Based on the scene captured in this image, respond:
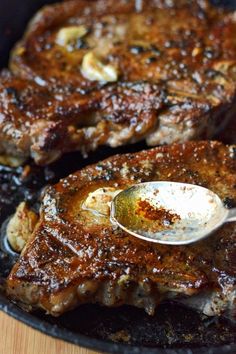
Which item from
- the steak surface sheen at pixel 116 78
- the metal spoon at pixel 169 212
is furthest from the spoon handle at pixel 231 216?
the steak surface sheen at pixel 116 78

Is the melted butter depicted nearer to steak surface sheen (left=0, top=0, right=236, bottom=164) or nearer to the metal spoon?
the metal spoon

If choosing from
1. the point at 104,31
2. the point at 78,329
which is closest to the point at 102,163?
the point at 78,329

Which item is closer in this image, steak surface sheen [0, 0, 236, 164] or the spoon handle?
the spoon handle

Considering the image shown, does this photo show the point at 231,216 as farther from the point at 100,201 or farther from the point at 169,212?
the point at 100,201

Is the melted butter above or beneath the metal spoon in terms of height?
above

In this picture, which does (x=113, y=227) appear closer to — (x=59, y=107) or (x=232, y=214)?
(x=232, y=214)

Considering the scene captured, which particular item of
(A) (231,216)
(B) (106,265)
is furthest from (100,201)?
(A) (231,216)

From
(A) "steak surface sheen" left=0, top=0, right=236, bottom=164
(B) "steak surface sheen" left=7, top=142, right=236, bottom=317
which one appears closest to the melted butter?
(B) "steak surface sheen" left=7, top=142, right=236, bottom=317
